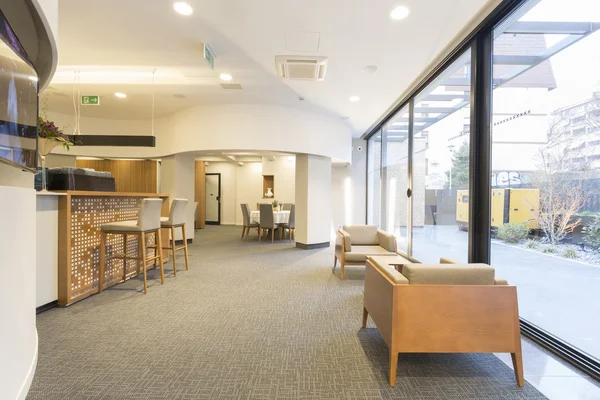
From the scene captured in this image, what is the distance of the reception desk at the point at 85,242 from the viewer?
2943 millimetres

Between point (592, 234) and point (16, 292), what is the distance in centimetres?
352

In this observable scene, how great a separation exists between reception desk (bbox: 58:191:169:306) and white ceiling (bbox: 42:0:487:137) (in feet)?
6.63

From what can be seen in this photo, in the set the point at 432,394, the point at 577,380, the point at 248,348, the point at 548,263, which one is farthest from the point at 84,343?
the point at 548,263

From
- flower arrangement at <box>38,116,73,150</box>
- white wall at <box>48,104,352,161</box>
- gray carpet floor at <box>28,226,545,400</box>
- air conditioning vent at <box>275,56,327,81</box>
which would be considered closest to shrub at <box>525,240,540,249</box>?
gray carpet floor at <box>28,226,545,400</box>

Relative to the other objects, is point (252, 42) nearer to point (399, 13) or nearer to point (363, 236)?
point (399, 13)

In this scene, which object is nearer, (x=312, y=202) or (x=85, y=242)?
(x=85, y=242)

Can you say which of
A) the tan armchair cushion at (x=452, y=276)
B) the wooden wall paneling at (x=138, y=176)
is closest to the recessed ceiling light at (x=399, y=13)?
the tan armchair cushion at (x=452, y=276)

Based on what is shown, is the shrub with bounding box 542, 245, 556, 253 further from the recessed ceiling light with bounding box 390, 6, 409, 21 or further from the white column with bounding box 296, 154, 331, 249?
the white column with bounding box 296, 154, 331, 249

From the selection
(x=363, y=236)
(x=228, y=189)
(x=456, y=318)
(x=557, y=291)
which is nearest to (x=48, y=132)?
(x=456, y=318)

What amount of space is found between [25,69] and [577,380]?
3.95 m

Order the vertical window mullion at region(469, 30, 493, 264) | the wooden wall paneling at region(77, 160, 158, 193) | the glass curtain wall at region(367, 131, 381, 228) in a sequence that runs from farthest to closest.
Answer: the wooden wall paneling at region(77, 160, 158, 193)
the glass curtain wall at region(367, 131, 381, 228)
the vertical window mullion at region(469, 30, 493, 264)

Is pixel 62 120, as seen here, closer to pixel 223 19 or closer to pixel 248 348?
pixel 223 19

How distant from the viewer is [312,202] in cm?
Result: 662

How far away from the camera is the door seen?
38.0 ft
